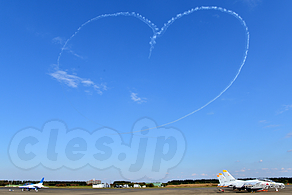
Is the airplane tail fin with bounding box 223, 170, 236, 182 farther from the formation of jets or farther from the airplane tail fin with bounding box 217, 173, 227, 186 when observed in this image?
the airplane tail fin with bounding box 217, 173, 227, 186

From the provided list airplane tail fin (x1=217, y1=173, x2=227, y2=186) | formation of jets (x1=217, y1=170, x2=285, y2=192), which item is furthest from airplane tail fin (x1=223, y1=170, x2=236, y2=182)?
airplane tail fin (x1=217, y1=173, x2=227, y2=186)

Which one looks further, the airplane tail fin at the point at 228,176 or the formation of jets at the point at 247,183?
the airplane tail fin at the point at 228,176

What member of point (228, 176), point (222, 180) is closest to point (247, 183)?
point (228, 176)

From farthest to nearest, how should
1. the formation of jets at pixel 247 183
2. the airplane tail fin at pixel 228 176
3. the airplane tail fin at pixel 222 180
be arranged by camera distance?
1. the airplane tail fin at pixel 222 180
2. the airplane tail fin at pixel 228 176
3. the formation of jets at pixel 247 183

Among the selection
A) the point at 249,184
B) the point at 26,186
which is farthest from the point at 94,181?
→ the point at 249,184

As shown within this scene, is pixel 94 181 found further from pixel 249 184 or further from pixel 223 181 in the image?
pixel 249 184

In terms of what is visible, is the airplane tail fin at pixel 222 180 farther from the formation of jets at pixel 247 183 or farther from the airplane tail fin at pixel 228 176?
the airplane tail fin at pixel 228 176

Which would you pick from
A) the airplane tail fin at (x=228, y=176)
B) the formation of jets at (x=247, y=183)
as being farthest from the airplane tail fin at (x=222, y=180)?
the airplane tail fin at (x=228, y=176)

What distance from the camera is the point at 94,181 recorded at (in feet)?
424

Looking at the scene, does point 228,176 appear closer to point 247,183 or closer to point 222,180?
point 222,180

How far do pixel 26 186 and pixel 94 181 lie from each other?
66.0 metres

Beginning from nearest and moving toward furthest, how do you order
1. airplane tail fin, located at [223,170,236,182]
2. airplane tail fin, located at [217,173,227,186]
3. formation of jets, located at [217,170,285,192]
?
1. formation of jets, located at [217,170,285,192]
2. airplane tail fin, located at [223,170,236,182]
3. airplane tail fin, located at [217,173,227,186]

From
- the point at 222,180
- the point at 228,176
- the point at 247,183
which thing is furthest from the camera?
the point at 222,180

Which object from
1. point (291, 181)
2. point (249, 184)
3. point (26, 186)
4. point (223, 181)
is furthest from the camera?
point (291, 181)
